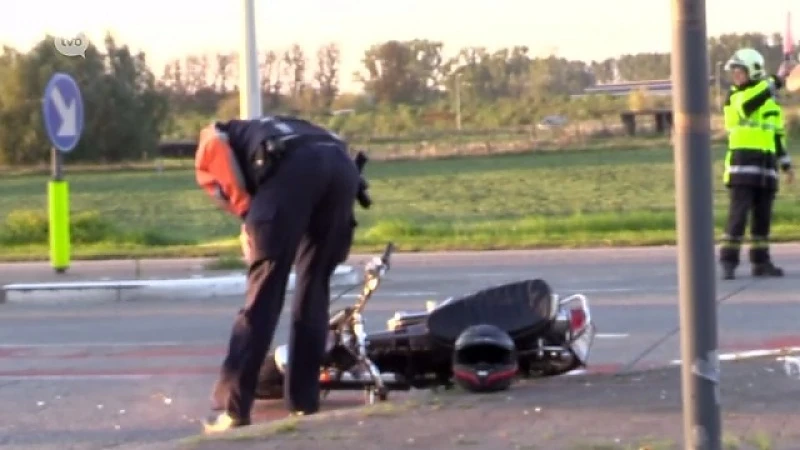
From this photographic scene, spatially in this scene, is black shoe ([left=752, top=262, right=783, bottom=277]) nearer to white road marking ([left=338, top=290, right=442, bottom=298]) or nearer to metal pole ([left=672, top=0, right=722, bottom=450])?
white road marking ([left=338, top=290, right=442, bottom=298])

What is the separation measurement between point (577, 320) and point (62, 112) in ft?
33.2

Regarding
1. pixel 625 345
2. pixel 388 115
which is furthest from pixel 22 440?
pixel 388 115

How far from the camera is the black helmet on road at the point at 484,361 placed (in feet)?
24.9

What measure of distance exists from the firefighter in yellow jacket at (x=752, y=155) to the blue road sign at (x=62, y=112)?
23.5ft

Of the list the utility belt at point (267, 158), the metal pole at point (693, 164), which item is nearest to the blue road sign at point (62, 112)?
the utility belt at point (267, 158)

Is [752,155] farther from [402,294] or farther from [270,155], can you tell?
[270,155]

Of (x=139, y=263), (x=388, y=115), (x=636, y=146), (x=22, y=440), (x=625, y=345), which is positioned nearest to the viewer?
(x=22, y=440)

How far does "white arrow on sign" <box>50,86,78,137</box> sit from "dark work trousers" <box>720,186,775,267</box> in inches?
285

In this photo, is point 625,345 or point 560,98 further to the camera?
point 560,98

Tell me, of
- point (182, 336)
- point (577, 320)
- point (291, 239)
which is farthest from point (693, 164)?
point (182, 336)

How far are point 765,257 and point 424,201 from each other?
25887 millimetres

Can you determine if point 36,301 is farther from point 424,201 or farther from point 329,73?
point 329,73

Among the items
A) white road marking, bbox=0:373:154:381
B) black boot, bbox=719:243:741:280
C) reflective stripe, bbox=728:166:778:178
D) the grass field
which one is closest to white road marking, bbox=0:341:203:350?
white road marking, bbox=0:373:154:381

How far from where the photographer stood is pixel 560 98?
10362 cm
